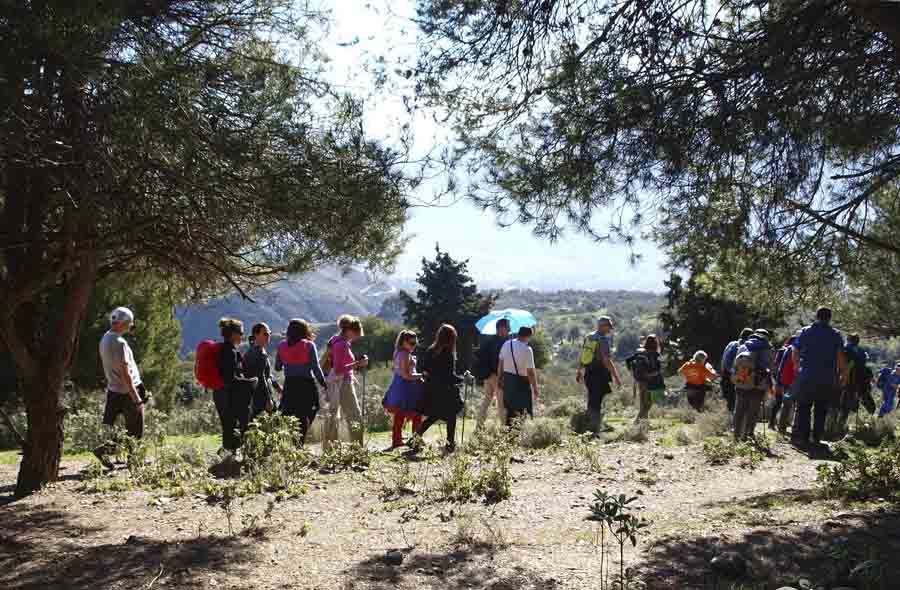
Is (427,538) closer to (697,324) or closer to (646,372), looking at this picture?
(646,372)

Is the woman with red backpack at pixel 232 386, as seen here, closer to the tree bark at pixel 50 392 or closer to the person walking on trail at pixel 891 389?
the tree bark at pixel 50 392

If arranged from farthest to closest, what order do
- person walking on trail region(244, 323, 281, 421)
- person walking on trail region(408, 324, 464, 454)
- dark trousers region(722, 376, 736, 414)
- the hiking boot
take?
dark trousers region(722, 376, 736, 414), person walking on trail region(408, 324, 464, 454), person walking on trail region(244, 323, 281, 421), the hiking boot

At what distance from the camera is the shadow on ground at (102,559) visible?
15.6 ft

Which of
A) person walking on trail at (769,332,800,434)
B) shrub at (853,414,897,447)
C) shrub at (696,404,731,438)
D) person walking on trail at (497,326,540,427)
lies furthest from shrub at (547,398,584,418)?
shrub at (853,414,897,447)

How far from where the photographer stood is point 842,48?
6.00m

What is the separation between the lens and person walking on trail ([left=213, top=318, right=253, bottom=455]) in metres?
8.85

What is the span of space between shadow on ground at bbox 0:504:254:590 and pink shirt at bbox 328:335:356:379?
3.93 metres

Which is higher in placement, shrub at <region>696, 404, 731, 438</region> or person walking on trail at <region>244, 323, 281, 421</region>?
person walking on trail at <region>244, 323, 281, 421</region>

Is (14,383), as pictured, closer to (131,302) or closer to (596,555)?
(131,302)

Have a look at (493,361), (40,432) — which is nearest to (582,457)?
(493,361)

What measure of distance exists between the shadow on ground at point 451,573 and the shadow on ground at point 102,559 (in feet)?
2.69

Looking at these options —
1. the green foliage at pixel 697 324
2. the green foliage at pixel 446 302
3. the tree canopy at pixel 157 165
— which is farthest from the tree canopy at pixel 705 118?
the green foliage at pixel 446 302

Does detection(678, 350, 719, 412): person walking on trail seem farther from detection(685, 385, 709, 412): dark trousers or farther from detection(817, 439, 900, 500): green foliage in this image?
detection(817, 439, 900, 500): green foliage

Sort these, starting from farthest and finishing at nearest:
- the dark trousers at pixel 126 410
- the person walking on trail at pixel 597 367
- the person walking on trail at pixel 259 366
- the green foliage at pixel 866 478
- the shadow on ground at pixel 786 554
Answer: the person walking on trail at pixel 597 367 < the person walking on trail at pixel 259 366 < the dark trousers at pixel 126 410 < the green foliage at pixel 866 478 < the shadow on ground at pixel 786 554
